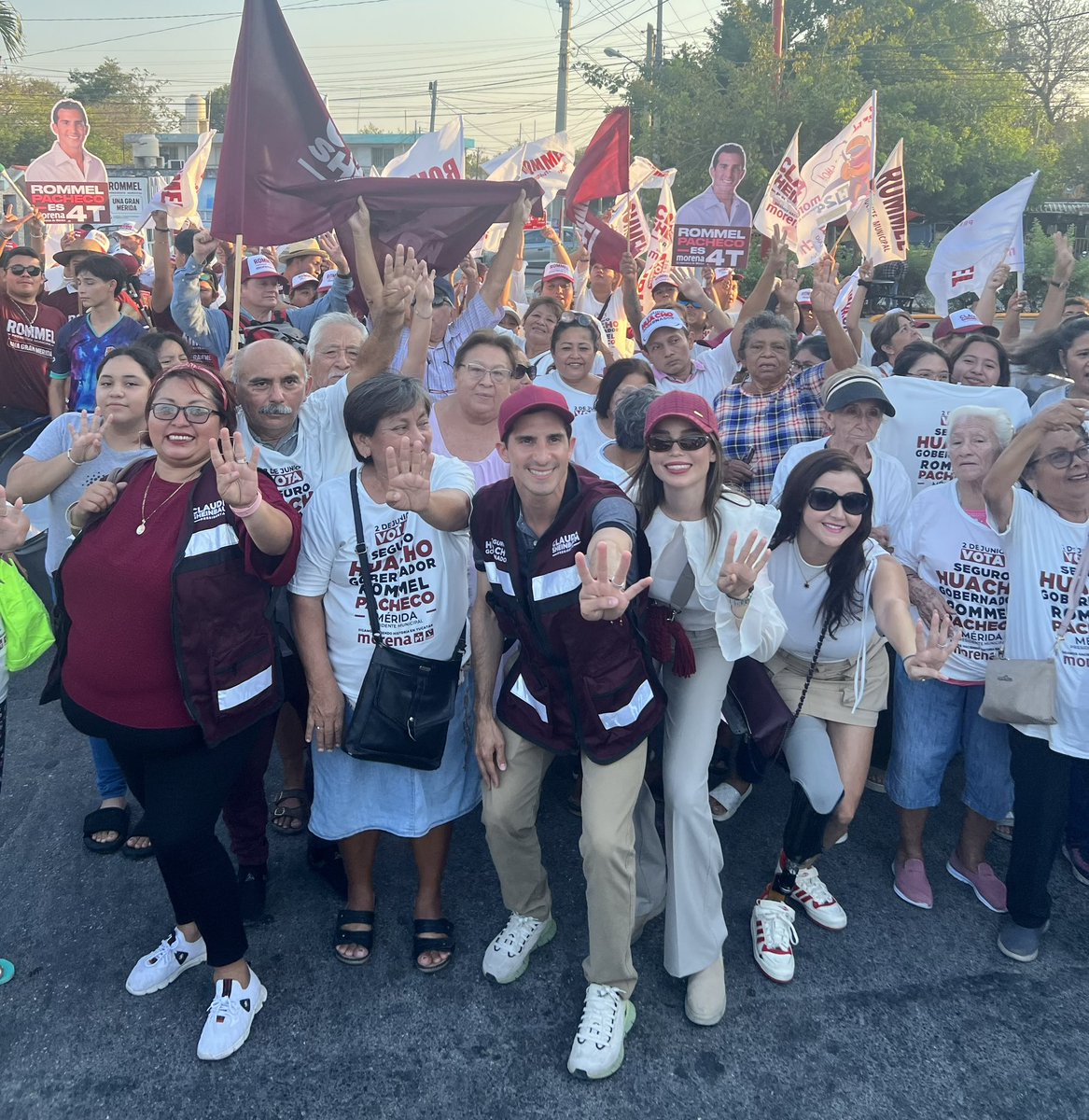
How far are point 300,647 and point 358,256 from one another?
2.14m

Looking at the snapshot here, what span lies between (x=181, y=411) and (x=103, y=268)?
9.61 ft

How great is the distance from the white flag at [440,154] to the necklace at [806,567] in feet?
19.6

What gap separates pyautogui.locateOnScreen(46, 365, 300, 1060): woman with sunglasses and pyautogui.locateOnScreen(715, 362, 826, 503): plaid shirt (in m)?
2.69

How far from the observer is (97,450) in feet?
10.5

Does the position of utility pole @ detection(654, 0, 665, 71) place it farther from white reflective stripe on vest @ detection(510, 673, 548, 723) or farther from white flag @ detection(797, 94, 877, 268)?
white reflective stripe on vest @ detection(510, 673, 548, 723)

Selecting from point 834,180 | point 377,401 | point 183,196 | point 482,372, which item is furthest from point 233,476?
point 834,180

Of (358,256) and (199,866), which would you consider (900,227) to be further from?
(199,866)

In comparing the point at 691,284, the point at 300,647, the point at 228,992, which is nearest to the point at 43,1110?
the point at 228,992

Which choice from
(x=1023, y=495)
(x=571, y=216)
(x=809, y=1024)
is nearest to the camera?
(x=809, y=1024)

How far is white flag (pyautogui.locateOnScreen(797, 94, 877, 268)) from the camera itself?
7.40 m

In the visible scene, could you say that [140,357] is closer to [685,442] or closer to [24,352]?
[685,442]

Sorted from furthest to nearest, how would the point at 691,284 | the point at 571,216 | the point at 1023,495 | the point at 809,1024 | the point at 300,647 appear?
1. the point at 571,216
2. the point at 691,284
3. the point at 1023,495
4. the point at 300,647
5. the point at 809,1024

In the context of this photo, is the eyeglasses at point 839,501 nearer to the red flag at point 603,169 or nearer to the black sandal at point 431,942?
the black sandal at point 431,942

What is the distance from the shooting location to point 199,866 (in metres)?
2.74
